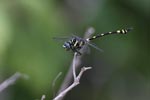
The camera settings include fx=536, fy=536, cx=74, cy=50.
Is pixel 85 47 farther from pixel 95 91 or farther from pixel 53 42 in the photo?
pixel 95 91

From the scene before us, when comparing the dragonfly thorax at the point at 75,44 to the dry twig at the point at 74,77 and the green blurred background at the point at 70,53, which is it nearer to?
the dry twig at the point at 74,77

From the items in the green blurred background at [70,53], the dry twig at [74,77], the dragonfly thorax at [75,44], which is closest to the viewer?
the dry twig at [74,77]

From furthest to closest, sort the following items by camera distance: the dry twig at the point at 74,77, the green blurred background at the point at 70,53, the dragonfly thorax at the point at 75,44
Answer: the green blurred background at the point at 70,53 < the dragonfly thorax at the point at 75,44 < the dry twig at the point at 74,77

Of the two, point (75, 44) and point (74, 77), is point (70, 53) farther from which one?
point (74, 77)

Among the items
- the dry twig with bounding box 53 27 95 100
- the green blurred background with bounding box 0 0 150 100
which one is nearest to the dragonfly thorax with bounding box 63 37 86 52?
the dry twig with bounding box 53 27 95 100

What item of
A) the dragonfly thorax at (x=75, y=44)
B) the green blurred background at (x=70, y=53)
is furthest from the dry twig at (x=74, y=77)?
the green blurred background at (x=70, y=53)

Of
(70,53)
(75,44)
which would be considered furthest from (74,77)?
(70,53)

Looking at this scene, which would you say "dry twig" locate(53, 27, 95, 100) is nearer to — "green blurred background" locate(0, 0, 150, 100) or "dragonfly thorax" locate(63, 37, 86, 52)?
"dragonfly thorax" locate(63, 37, 86, 52)

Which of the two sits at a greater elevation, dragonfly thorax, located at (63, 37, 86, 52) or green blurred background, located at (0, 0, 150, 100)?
green blurred background, located at (0, 0, 150, 100)
